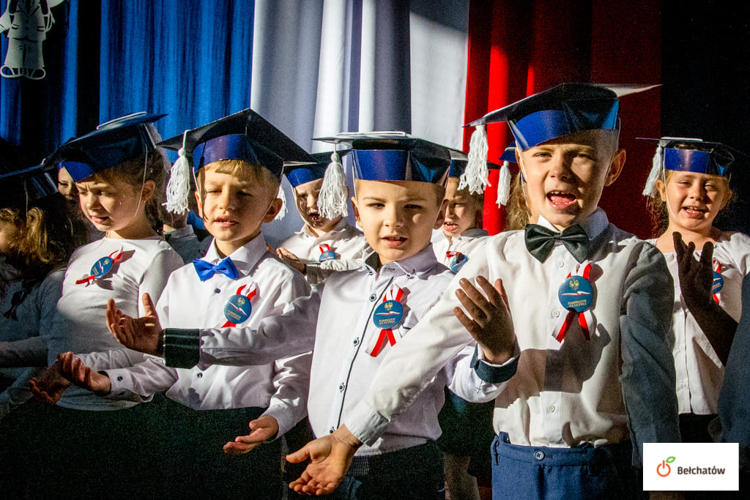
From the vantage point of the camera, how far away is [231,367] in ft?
6.84

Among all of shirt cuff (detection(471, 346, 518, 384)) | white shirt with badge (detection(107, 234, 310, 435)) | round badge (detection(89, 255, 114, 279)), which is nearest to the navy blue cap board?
white shirt with badge (detection(107, 234, 310, 435))

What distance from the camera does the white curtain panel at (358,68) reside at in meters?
2.32

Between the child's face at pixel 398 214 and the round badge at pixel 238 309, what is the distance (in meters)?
0.46

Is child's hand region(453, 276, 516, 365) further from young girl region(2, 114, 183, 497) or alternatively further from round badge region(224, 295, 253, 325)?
young girl region(2, 114, 183, 497)

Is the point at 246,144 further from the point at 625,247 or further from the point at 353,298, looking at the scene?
the point at 625,247

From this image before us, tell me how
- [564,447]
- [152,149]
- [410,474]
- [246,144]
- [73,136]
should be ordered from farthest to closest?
[73,136] < [152,149] < [246,144] < [410,474] < [564,447]

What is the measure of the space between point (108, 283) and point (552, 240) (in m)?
1.48

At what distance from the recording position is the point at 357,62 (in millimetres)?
2389

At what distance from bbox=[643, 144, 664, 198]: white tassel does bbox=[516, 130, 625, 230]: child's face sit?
333 millimetres

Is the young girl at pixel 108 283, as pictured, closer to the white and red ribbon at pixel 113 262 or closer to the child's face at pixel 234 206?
the white and red ribbon at pixel 113 262

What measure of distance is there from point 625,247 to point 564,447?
496 millimetres

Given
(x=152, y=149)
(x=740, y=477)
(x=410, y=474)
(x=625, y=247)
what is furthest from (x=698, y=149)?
(x=152, y=149)

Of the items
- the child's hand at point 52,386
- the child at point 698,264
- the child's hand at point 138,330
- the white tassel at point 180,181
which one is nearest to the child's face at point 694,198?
the child at point 698,264

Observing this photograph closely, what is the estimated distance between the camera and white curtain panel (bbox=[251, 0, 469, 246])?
91.4 inches
